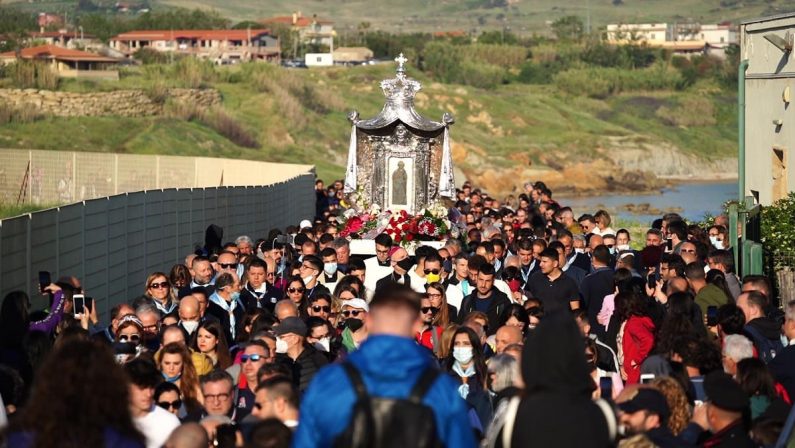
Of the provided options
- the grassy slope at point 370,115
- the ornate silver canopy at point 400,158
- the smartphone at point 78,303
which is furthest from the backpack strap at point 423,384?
the grassy slope at point 370,115

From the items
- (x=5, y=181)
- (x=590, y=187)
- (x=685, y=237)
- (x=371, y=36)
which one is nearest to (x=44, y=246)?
(x=685, y=237)

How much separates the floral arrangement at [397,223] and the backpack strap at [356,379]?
20320 mm

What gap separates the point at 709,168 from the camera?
12156cm

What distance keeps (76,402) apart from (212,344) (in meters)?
5.20

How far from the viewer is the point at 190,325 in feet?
42.8

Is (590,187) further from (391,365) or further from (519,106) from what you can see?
(391,365)

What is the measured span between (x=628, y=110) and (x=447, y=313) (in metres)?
130

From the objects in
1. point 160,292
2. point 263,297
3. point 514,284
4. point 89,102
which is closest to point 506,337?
point 160,292

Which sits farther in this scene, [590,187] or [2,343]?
[590,187]

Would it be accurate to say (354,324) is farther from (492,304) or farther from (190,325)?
(492,304)

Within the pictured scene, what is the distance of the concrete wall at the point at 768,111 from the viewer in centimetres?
2661

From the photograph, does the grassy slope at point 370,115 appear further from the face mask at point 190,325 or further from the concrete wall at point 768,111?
the face mask at point 190,325

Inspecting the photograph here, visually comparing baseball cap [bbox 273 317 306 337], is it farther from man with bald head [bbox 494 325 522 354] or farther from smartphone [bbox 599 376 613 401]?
smartphone [bbox 599 376 613 401]

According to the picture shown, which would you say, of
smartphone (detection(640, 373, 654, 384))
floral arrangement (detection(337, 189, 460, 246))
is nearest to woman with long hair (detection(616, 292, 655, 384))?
smartphone (detection(640, 373, 654, 384))
